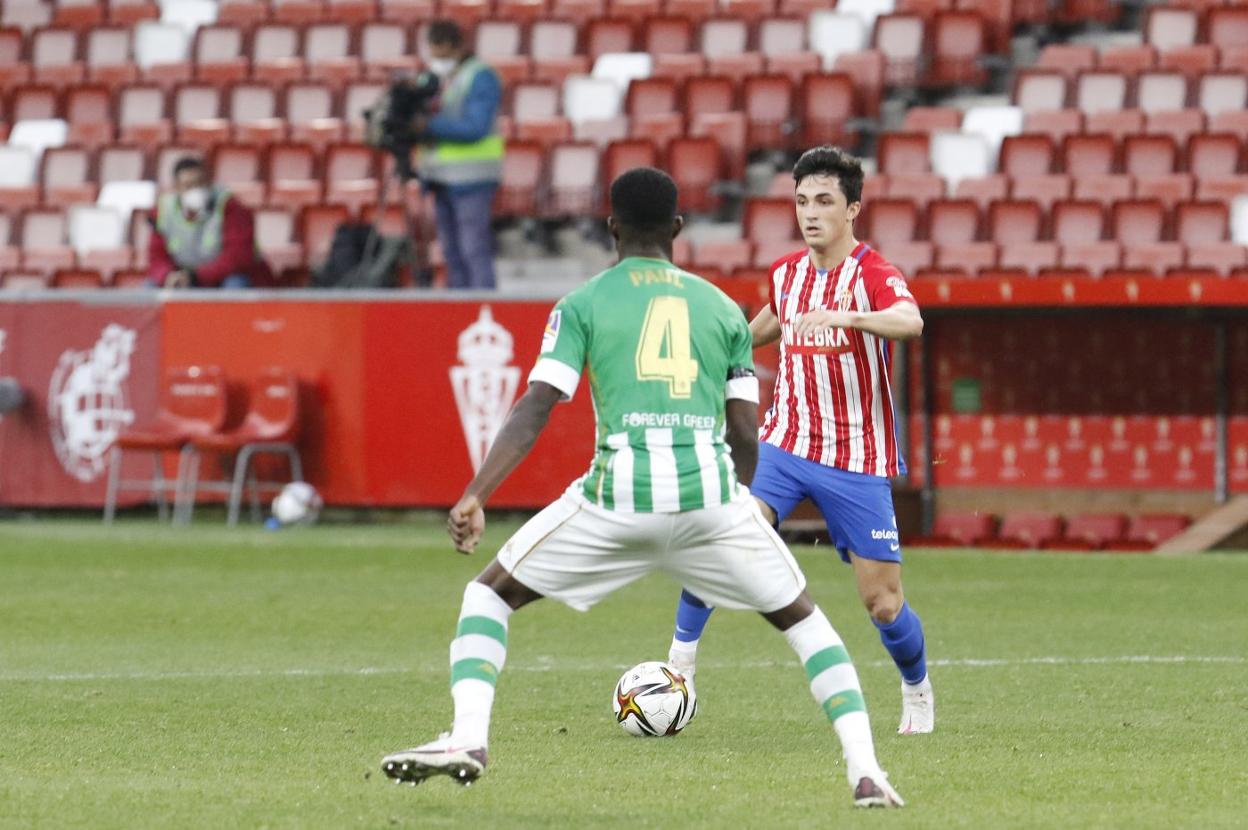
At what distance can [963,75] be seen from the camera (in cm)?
2109

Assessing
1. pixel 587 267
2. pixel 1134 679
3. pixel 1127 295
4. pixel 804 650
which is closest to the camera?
pixel 804 650

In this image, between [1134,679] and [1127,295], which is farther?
[1127,295]

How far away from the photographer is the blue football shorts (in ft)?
25.7

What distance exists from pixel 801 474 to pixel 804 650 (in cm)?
202

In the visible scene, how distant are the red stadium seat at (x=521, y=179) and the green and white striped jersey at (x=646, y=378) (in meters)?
14.4

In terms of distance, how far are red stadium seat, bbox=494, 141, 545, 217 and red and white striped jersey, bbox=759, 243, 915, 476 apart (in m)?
12.3

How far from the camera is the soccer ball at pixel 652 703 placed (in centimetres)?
759

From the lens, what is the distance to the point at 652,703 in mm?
7590

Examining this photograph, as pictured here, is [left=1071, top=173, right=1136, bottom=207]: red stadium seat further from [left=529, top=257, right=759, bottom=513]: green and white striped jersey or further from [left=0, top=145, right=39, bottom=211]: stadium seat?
[left=529, top=257, right=759, bottom=513]: green and white striped jersey

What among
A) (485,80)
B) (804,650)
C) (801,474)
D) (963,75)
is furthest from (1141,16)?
(804,650)

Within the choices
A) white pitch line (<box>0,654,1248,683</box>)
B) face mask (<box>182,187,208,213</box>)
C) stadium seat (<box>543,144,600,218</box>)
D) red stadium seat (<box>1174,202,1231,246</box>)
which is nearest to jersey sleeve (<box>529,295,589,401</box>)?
white pitch line (<box>0,654,1248,683</box>)

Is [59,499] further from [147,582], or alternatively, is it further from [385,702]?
[385,702]

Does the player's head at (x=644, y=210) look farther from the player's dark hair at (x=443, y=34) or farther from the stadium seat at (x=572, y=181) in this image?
the stadium seat at (x=572, y=181)

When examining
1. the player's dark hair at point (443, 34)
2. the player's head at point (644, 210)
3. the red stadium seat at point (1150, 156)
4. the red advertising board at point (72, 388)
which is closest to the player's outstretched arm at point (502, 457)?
the player's head at point (644, 210)
